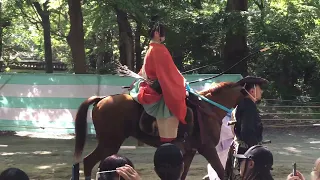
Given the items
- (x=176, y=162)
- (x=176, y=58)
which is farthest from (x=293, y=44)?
(x=176, y=162)

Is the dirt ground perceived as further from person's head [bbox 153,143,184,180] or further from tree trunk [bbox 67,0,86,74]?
person's head [bbox 153,143,184,180]

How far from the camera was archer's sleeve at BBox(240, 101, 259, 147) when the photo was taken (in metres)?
4.60

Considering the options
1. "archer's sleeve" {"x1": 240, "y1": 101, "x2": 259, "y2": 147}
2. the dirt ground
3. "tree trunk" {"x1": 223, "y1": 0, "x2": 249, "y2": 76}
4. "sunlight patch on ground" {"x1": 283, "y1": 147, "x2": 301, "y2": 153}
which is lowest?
"sunlight patch on ground" {"x1": 283, "y1": 147, "x2": 301, "y2": 153}

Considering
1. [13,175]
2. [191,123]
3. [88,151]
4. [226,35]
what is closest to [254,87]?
[191,123]

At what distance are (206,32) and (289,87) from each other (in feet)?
13.2

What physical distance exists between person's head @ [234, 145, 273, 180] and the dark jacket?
1560mm

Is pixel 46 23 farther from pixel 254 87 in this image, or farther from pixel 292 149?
pixel 254 87

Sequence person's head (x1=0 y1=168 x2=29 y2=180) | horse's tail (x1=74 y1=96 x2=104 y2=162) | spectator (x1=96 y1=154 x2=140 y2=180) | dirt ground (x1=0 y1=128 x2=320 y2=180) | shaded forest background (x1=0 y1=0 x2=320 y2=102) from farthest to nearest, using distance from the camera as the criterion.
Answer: shaded forest background (x1=0 y1=0 x2=320 y2=102) → dirt ground (x1=0 y1=128 x2=320 y2=180) → horse's tail (x1=74 y1=96 x2=104 y2=162) → spectator (x1=96 y1=154 x2=140 y2=180) → person's head (x1=0 y1=168 x2=29 y2=180)

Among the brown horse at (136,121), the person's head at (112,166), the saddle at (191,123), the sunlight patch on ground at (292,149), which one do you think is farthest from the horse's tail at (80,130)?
the sunlight patch on ground at (292,149)

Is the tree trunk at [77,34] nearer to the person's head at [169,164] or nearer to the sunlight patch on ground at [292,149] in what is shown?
the sunlight patch on ground at [292,149]

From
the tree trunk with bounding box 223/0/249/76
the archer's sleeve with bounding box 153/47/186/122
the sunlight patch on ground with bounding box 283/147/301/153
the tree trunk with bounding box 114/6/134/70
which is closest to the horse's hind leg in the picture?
the archer's sleeve with bounding box 153/47/186/122

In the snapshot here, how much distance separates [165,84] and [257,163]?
286 cm

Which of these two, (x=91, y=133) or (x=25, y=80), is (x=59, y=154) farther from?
(x=25, y=80)

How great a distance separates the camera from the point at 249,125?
4.63 m
